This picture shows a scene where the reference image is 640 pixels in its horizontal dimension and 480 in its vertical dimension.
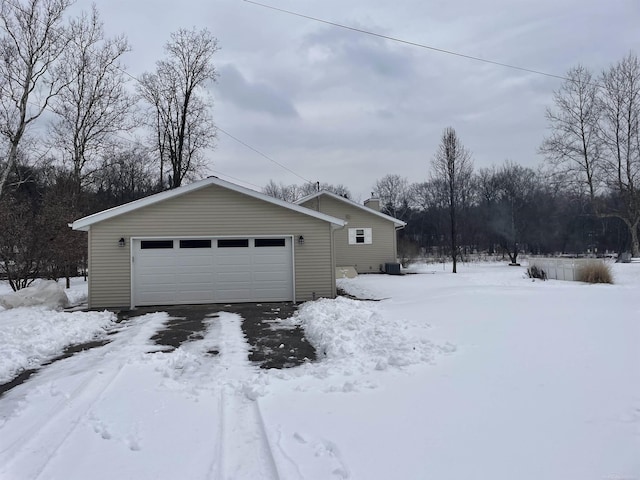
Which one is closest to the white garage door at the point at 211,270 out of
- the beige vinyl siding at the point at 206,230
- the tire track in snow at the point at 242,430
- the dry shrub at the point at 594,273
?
the beige vinyl siding at the point at 206,230

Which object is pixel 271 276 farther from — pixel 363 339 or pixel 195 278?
pixel 363 339

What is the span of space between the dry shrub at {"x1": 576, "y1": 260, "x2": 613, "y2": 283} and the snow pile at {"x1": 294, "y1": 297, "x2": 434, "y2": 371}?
34.1 feet

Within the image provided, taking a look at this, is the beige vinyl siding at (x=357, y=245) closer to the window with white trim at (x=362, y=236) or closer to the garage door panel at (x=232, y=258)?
the window with white trim at (x=362, y=236)

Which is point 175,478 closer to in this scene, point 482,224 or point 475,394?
point 475,394

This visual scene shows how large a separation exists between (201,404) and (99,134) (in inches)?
943

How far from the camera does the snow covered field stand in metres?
3.33

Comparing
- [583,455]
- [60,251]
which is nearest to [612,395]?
[583,455]

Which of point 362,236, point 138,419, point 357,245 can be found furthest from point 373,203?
point 138,419

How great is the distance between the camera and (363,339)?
7.48 meters

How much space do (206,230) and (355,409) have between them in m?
10.6

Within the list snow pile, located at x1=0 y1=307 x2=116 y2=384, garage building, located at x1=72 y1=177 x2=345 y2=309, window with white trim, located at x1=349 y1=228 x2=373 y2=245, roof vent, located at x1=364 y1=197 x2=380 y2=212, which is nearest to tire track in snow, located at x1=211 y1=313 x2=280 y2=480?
snow pile, located at x1=0 y1=307 x2=116 y2=384

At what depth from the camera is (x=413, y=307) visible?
10.9 metres

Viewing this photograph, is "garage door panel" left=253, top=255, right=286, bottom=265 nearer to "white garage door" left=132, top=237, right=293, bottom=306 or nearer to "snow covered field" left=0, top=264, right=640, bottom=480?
"white garage door" left=132, top=237, right=293, bottom=306

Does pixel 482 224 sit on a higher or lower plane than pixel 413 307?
higher
